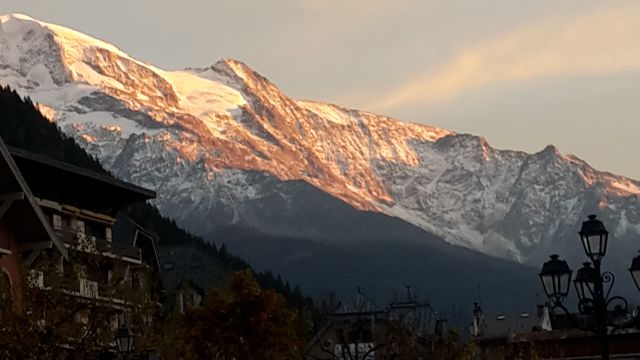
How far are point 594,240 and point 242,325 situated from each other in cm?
3777

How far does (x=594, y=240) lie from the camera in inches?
1519

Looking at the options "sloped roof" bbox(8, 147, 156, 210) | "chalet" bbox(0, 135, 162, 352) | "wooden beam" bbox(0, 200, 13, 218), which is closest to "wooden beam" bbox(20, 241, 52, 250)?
"chalet" bbox(0, 135, 162, 352)

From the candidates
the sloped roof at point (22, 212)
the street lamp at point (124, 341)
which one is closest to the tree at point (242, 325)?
the street lamp at point (124, 341)

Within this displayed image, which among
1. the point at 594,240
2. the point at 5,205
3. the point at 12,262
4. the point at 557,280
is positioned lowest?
the point at 557,280

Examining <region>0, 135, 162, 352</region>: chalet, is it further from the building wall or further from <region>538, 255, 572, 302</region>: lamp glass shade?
<region>538, 255, 572, 302</region>: lamp glass shade

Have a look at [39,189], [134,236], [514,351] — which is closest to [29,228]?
[39,189]

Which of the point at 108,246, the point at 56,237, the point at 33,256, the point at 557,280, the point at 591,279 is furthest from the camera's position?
the point at 108,246

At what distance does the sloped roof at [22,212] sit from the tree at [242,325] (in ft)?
99.7

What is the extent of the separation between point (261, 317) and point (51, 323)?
110 ft

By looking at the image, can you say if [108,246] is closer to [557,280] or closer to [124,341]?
[124,341]

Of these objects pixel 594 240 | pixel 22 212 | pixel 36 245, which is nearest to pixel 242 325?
pixel 36 245

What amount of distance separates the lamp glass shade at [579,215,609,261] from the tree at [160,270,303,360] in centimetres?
3442

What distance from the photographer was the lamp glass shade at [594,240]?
3844cm

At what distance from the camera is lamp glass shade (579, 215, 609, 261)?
38.4 meters
